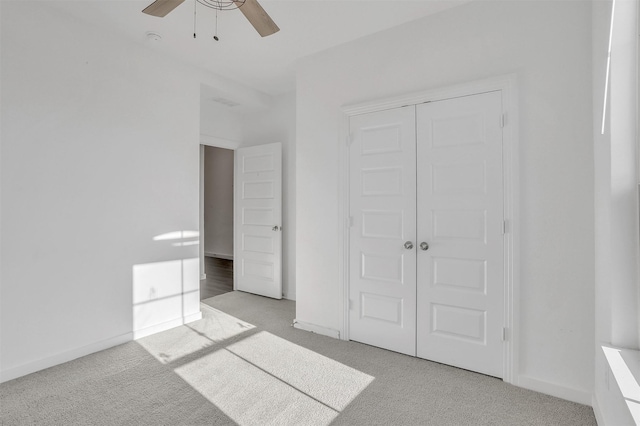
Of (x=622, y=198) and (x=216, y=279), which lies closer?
(x=622, y=198)

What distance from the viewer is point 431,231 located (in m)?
2.67

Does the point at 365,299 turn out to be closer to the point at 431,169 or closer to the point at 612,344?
the point at 431,169

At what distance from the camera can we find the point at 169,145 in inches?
136

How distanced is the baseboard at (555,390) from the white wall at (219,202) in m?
6.56

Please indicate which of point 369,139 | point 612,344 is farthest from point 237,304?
point 612,344

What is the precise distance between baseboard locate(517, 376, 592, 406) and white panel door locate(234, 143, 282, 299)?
3.02 m

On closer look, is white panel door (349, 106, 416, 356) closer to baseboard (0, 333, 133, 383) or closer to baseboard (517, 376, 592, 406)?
baseboard (517, 376, 592, 406)

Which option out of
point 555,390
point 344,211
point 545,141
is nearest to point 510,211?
point 545,141

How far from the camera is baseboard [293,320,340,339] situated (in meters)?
3.22

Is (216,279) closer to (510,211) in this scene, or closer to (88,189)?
(88,189)

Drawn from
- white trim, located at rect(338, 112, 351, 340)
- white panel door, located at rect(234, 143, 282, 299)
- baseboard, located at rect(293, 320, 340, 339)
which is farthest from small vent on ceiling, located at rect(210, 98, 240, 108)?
baseboard, located at rect(293, 320, 340, 339)

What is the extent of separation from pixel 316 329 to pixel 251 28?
2934 mm

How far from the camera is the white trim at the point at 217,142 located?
14.9 feet

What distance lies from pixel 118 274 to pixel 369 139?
264cm
